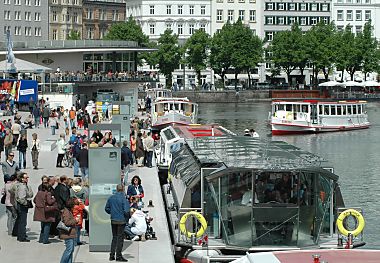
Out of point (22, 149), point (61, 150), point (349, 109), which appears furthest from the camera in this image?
point (349, 109)

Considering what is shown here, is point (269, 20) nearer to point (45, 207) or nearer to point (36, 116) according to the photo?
point (36, 116)

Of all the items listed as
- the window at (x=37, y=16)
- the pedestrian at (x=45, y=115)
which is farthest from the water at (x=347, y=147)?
the window at (x=37, y=16)

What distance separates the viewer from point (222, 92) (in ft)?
462

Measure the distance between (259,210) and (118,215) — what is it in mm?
3053

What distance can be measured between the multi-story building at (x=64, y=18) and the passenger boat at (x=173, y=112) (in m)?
89.2

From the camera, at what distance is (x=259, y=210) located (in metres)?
23.2

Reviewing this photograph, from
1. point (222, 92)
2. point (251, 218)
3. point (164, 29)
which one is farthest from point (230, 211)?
point (164, 29)

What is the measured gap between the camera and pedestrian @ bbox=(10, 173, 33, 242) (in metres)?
23.6

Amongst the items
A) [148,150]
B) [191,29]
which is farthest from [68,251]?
[191,29]

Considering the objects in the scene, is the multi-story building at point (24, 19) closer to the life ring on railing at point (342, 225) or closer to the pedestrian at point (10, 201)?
the pedestrian at point (10, 201)

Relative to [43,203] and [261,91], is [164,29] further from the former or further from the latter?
[43,203]

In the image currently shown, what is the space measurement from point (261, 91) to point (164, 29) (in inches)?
897

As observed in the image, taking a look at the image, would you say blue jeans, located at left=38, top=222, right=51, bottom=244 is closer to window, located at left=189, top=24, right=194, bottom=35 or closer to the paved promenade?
the paved promenade

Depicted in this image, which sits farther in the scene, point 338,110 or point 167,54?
point 167,54
